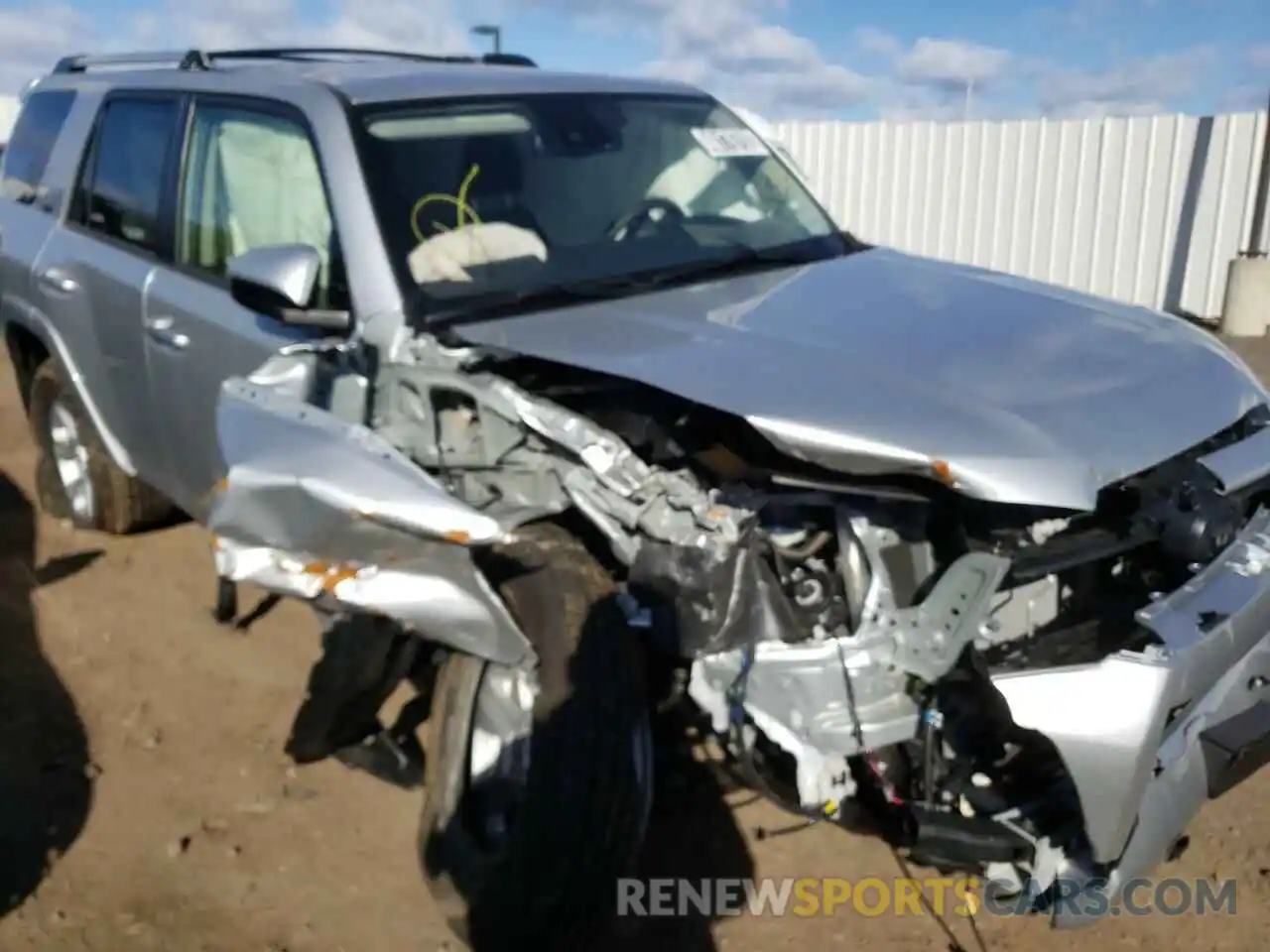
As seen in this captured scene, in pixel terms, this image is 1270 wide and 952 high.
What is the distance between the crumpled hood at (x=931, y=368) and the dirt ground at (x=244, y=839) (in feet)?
3.96

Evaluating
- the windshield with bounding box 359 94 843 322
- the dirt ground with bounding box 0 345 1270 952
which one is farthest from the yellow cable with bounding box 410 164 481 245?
the dirt ground with bounding box 0 345 1270 952

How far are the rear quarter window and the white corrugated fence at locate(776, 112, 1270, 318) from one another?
5.78m

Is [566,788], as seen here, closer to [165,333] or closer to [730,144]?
[165,333]

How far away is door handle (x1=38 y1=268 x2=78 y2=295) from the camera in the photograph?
473 centimetres

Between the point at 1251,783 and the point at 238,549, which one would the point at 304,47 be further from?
the point at 1251,783

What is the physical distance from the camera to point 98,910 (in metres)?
3.09

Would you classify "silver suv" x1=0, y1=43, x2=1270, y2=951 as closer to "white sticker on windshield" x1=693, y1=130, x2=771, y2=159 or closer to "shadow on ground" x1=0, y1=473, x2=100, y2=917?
"white sticker on windshield" x1=693, y1=130, x2=771, y2=159

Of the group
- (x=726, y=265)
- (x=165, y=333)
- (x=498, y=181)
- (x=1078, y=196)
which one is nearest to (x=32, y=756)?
(x=165, y=333)

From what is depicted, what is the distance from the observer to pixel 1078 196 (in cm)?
1109

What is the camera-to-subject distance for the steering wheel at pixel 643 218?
3686 mm

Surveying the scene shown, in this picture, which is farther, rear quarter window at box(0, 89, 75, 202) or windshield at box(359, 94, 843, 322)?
rear quarter window at box(0, 89, 75, 202)

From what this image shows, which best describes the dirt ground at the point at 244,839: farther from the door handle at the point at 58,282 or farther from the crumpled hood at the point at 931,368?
the door handle at the point at 58,282

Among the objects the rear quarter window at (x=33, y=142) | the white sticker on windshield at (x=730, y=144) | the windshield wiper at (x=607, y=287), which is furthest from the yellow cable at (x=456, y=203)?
the rear quarter window at (x=33, y=142)

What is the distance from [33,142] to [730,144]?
3246 millimetres
